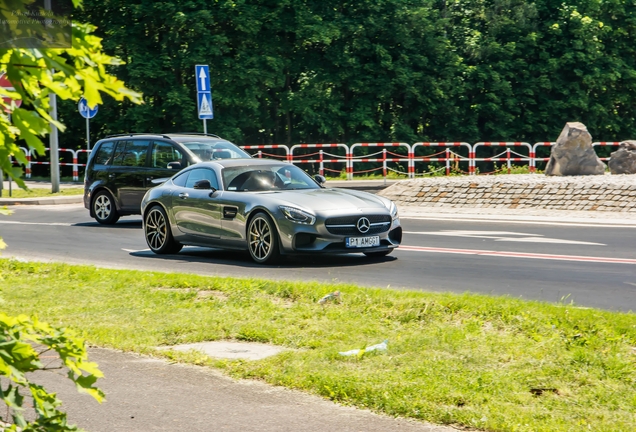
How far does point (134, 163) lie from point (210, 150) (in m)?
1.72

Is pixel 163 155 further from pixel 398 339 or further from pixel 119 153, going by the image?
pixel 398 339

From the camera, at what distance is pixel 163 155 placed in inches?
783

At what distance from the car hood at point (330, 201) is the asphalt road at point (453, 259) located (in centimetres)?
73

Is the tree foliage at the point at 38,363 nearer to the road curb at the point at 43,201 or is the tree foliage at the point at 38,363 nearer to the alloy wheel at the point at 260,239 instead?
the alloy wheel at the point at 260,239

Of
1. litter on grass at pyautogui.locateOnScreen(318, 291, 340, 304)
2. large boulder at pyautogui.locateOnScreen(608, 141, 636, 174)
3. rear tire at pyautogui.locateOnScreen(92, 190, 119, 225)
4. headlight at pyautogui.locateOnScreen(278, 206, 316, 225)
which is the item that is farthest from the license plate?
large boulder at pyautogui.locateOnScreen(608, 141, 636, 174)

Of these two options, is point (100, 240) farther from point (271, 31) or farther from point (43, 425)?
point (271, 31)

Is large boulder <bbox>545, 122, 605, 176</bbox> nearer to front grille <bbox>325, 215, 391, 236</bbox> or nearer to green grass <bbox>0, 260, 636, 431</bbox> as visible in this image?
front grille <bbox>325, 215, 391, 236</bbox>

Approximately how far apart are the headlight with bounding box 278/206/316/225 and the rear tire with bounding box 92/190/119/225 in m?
8.18

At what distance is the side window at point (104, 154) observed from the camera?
20.9 meters

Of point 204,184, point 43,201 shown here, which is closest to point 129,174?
point 204,184

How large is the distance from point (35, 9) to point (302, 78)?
41.1m

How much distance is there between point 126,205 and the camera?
66.7ft

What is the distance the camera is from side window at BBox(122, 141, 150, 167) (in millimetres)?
20250

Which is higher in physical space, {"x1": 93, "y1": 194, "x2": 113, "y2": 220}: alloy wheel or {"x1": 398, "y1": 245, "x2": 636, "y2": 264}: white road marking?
{"x1": 93, "y1": 194, "x2": 113, "y2": 220}: alloy wheel
